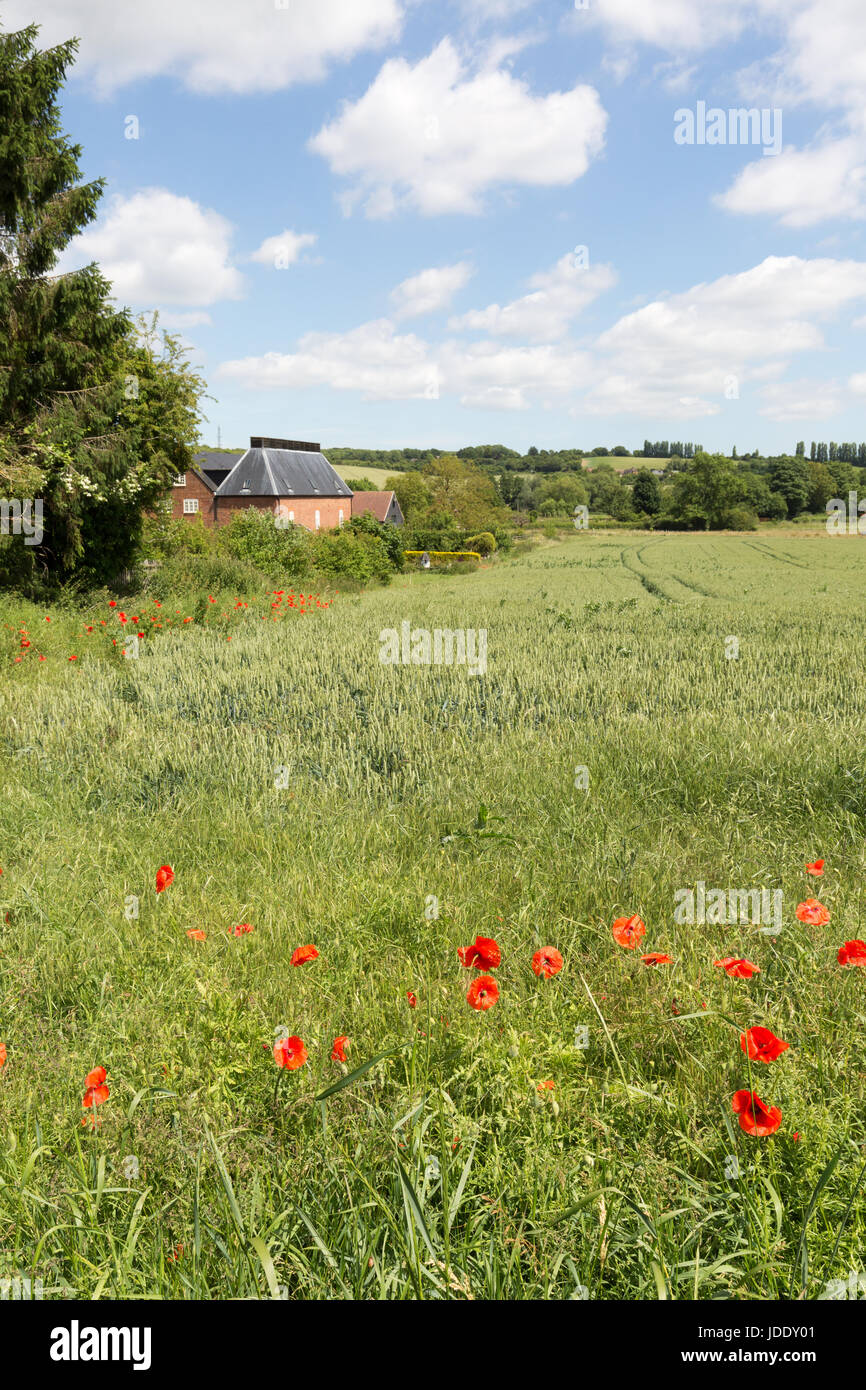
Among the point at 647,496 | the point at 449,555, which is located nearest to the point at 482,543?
the point at 449,555

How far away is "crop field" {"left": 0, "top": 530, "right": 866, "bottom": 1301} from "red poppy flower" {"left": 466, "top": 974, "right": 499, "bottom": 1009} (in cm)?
1

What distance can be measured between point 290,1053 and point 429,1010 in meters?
0.68

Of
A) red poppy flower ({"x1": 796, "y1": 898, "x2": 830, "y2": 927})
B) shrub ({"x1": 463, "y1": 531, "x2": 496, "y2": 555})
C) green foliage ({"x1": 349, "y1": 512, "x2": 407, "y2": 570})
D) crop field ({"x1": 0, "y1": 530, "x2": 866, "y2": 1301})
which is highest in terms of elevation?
shrub ({"x1": 463, "y1": 531, "x2": 496, "y2": 555})

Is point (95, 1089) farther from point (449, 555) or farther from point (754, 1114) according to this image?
point (449, 555)

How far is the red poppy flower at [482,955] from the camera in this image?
2.20 meters

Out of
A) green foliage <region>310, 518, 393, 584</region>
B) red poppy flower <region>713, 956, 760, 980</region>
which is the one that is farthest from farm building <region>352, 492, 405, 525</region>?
red poppy flower <region>713, 956, 760, 980</region>

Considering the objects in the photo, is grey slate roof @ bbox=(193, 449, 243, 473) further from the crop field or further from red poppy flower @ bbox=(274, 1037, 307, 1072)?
red poppy flower @ bbox=(274, 1037, 307, 1072)

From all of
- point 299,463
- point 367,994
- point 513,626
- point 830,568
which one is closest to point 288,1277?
point 367,994

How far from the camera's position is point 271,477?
5381cm

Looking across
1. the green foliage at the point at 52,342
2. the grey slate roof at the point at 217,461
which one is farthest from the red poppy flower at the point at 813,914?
the grey slate roof at the point at 217,461

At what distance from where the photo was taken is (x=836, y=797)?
4.87 meters

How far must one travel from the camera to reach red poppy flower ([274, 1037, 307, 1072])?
6.50ft

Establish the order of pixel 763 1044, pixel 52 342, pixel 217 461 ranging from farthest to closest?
pixel 217 461 < pixel 52 342 < pixel 763 1044
